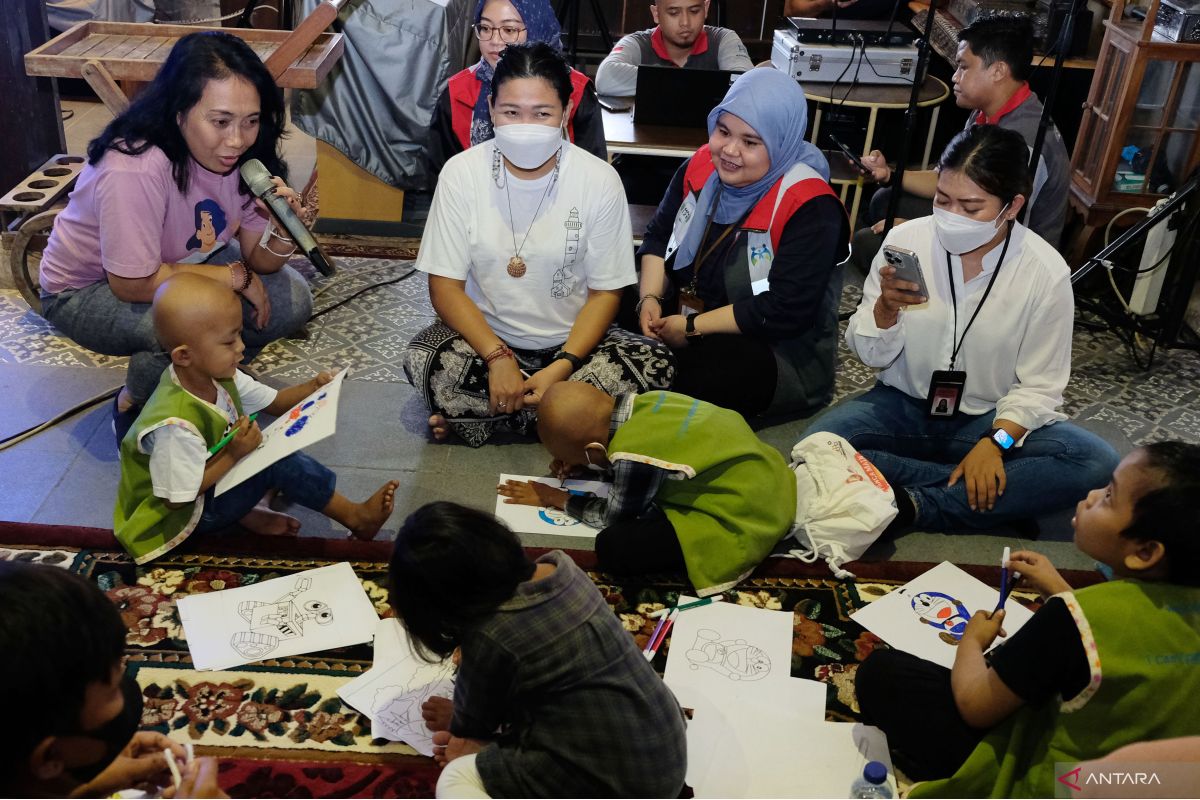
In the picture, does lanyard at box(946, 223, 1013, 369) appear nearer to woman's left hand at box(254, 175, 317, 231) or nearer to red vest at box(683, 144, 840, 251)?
red vest at box(683, 144, 840, 251)

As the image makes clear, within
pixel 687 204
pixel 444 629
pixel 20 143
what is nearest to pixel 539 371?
pixel 687 204

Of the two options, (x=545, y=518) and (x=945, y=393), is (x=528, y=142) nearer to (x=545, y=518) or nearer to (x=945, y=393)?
(x=545, y=518)

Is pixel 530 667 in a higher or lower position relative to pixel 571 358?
higher

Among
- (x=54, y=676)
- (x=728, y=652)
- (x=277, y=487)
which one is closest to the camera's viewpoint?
(x=54, y=676)

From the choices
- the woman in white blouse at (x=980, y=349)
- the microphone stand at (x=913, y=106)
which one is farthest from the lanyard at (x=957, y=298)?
the microphone stand at (x=913, y=106)

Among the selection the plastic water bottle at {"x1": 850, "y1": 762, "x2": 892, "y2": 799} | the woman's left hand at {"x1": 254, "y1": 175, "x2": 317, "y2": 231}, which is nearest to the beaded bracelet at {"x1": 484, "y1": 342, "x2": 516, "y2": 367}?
the woman's left hand at {"x1": 254, "y1": 175, "x2": 317, "y2": 231}

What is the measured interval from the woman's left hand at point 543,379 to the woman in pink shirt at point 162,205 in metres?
0.86

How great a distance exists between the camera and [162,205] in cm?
303

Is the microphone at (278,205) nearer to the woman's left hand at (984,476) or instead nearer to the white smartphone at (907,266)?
the white smartphone at (907,266)

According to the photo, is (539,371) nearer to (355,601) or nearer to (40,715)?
(355,601)

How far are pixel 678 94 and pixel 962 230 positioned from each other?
167 cm

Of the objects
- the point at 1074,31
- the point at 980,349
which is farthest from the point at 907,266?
the point at 1074,31

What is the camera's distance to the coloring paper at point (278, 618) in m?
2.40

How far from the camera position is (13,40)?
14.0ft
